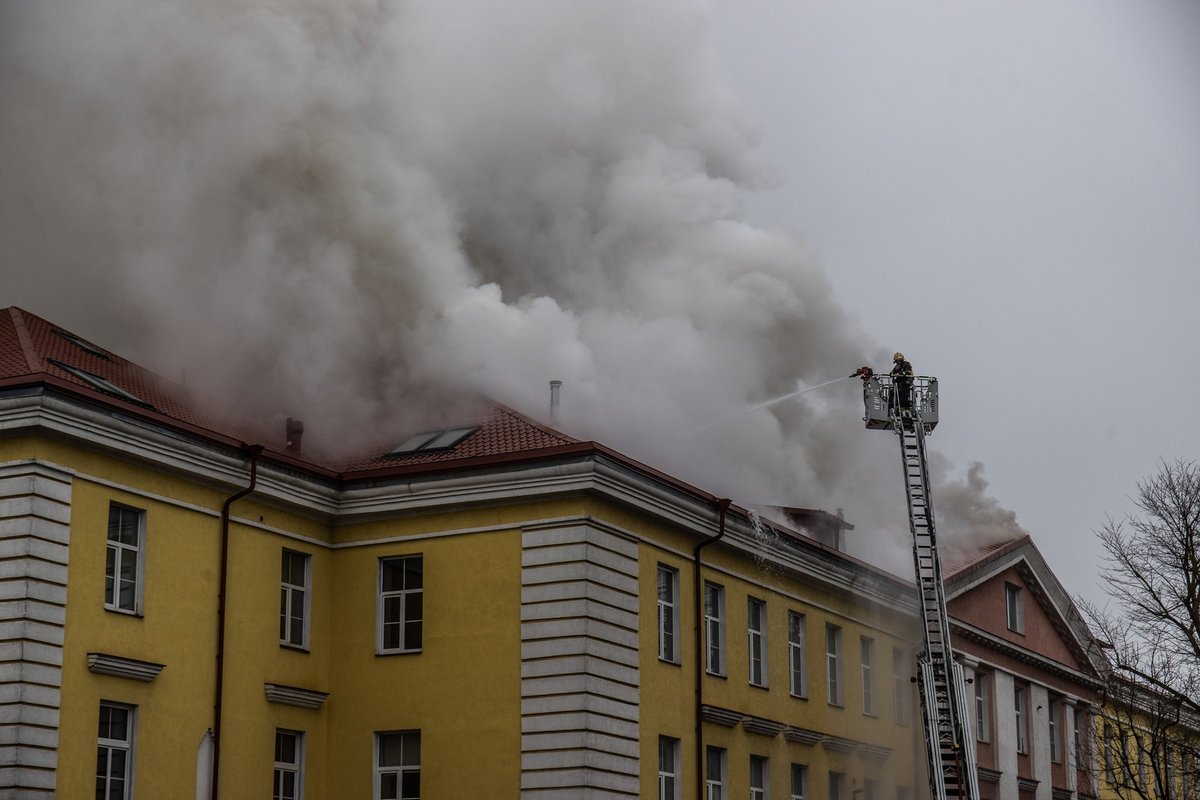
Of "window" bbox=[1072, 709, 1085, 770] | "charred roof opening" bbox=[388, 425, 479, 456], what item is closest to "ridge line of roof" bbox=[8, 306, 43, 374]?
"charred roof opening" bbox=[388, 425, 479, 456]

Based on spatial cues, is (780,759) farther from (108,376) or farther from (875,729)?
(108,376)

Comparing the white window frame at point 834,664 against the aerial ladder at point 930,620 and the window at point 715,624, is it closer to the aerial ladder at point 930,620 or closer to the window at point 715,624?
the aerial ladder at point 930,620

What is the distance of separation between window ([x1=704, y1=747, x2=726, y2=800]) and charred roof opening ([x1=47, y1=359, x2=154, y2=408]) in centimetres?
1174

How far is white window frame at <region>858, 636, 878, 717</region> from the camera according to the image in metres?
38.8

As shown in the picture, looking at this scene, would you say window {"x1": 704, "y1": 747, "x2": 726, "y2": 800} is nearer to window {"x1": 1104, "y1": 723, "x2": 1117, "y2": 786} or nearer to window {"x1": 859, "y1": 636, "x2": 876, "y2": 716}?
window {"x1": 859, "y1": 636, "x2": 876, "y2": 716}

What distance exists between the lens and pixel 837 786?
1464 inches

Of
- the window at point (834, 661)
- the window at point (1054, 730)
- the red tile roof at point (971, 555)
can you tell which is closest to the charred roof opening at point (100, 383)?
the window at point (834, 661)

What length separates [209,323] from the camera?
34.0 m

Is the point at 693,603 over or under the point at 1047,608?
under

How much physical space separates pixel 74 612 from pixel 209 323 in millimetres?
9241

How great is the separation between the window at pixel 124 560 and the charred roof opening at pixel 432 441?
19.8 ft

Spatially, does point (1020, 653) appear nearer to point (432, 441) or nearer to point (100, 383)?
point (432, 441)

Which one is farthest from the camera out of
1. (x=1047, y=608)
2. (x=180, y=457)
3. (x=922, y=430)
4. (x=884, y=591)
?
(x=1047, y=608)

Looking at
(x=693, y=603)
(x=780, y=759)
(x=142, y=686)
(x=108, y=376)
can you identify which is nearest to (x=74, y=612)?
(x=142, y=686)
